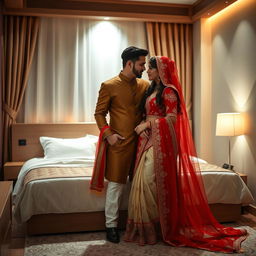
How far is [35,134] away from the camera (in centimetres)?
482

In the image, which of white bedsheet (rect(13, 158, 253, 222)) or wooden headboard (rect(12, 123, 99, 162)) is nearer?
white bedsheet (rect(13, 158, 253, 222))

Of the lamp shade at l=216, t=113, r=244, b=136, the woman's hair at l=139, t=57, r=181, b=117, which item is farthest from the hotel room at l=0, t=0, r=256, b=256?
the woman's hair at l=139, t=57, r=181, b=117

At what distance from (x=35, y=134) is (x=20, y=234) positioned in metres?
1.86

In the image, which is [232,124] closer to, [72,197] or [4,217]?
[72,197]

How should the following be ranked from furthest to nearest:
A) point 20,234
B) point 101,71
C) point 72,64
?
1. point 101,71
2. point 72,64
3. point 20,234

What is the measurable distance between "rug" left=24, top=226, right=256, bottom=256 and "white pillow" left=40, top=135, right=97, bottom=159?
1.42m

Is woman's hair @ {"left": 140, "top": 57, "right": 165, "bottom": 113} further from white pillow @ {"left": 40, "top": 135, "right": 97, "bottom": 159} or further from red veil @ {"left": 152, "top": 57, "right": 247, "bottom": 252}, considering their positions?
white pillow @ {"left": 40, "top": 135, "right": 97, "bottom": 159}

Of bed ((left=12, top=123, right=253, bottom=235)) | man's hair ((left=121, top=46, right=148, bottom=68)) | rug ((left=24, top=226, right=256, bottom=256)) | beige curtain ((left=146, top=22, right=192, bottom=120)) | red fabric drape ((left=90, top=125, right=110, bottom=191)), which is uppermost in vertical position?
beige curtain ((left=146, top=22, right=192, bottom=120))

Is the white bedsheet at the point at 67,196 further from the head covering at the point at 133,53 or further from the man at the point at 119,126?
the head covering at the point at 133,53

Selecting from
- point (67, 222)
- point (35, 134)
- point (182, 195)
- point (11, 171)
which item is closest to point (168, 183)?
point (182, 195)

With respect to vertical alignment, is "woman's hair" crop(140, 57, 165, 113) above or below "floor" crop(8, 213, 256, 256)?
above

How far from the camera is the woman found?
289 cm

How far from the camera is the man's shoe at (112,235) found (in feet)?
9.66

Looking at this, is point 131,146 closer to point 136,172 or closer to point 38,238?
point 136,172
